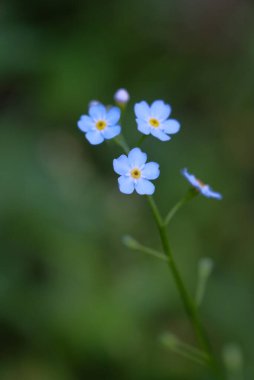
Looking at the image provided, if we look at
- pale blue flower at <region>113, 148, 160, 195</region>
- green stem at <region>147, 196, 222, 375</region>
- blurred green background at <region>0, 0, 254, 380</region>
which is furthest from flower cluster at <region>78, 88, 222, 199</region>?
blurred green background at <region>0, 0, 254, 380</region>

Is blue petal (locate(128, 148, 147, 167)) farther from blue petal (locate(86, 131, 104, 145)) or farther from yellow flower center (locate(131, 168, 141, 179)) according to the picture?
blue petal (locate(86, 131, 104, 145))

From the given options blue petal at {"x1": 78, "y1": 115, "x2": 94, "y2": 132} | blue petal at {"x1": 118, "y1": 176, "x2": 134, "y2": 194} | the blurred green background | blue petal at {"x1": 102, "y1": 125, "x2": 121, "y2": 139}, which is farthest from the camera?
the blurred green background

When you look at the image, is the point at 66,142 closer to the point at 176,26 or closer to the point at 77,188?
the point at 77,188

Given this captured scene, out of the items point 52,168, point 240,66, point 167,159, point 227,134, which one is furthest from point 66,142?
point 240,66

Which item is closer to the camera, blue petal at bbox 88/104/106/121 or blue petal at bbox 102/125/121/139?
blue petal at bbox 102/125/121/139

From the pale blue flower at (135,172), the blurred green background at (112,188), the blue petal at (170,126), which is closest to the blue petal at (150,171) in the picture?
the pale blue flower at (135,172)

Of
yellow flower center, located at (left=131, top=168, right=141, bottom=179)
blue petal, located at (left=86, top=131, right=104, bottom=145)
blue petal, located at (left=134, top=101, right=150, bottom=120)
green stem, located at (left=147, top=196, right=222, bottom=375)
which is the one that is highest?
blue petal, located at (left=134, top=101, right=150, bottom=120)

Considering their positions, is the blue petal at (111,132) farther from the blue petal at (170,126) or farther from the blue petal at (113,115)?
the blue petal at (170,126)
